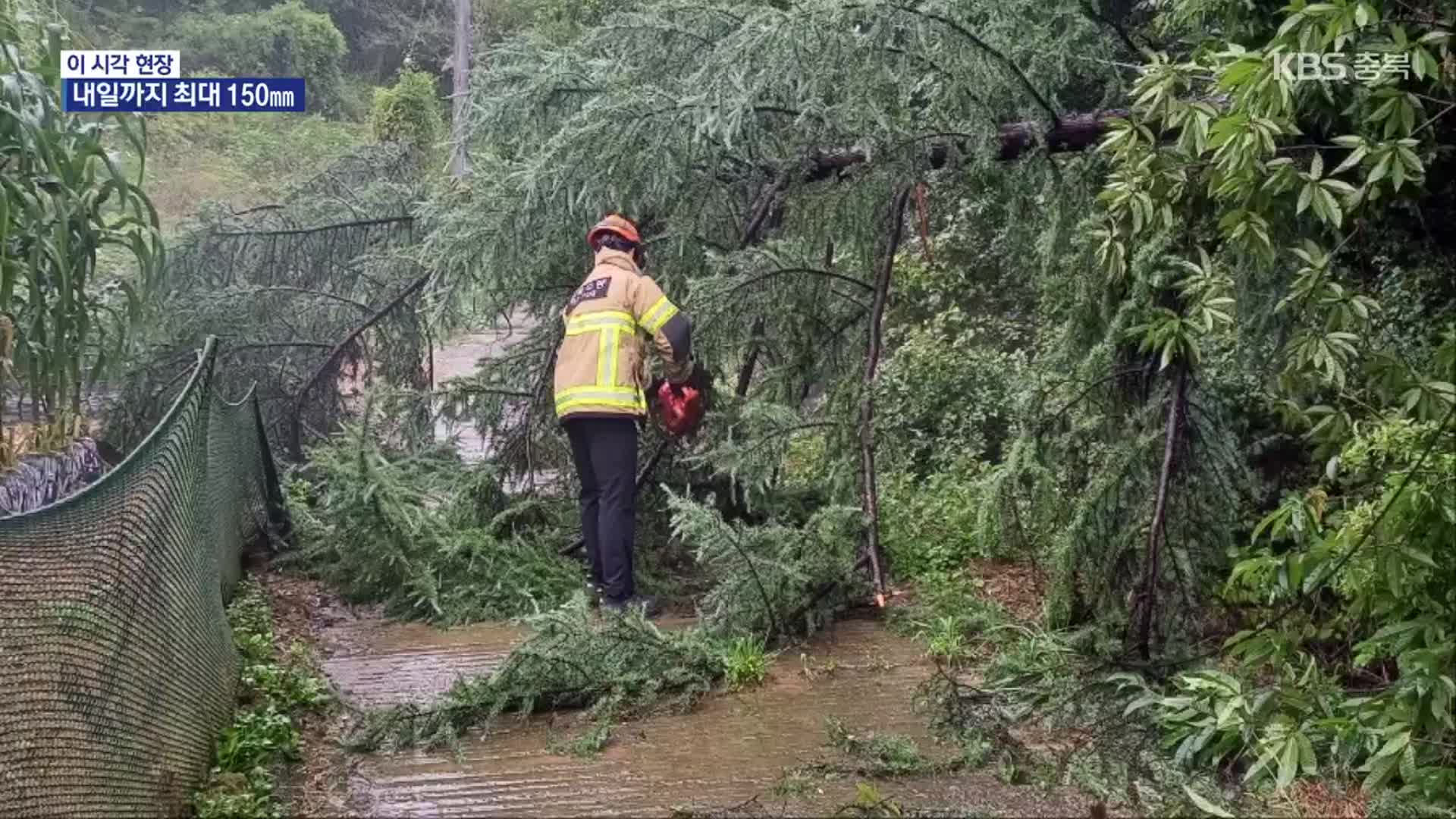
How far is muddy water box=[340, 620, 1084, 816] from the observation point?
406 cm

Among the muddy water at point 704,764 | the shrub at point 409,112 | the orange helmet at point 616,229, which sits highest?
the shrub at point 409,112

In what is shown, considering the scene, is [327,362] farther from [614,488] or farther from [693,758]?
[693,758]

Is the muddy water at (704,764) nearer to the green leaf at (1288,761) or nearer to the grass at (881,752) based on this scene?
the grass at (881,752)

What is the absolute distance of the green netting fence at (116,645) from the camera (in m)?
3.19

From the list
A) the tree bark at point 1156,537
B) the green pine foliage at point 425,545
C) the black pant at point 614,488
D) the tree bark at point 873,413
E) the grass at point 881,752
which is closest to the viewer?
the grass at point 881,752

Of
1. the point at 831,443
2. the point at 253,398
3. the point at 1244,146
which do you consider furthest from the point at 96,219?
the point at 1244,146

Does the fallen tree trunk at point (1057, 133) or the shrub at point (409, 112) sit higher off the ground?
the shrub at point (409, 112)

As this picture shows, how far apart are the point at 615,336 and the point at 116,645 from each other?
2.90 meters

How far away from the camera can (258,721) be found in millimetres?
4680

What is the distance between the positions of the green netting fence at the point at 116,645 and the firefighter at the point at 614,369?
1729 millimetres

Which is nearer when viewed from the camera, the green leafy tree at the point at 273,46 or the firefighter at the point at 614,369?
the firefighter at the point at 614,369

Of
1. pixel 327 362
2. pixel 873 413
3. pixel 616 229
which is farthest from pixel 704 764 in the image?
pixel 327 362

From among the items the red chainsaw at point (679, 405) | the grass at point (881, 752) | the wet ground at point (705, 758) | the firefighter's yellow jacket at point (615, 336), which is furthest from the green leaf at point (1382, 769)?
the red chainsaw at point (679, 405)

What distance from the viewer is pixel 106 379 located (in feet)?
26.1
